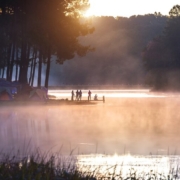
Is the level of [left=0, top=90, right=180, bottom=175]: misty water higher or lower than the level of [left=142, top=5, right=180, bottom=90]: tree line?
lower

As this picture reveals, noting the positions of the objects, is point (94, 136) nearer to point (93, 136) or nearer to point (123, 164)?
point (93, 136)

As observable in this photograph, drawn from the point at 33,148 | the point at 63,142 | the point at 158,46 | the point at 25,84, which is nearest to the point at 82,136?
the point at 63,142

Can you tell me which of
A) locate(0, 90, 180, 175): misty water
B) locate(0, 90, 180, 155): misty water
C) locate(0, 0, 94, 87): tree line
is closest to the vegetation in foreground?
locate(0, 90, 180, 175): misty water

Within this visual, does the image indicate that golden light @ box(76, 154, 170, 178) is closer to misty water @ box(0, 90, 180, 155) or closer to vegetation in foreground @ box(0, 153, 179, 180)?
vegetation in foreground @ box(0, 153, 179, 180)

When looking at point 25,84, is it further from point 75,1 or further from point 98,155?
point 98,155

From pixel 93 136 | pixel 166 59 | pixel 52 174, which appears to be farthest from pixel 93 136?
pixel 166 59

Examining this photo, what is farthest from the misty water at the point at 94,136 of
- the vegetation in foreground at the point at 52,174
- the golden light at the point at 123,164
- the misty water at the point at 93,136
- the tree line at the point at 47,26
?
the tree line at the point at 47,26

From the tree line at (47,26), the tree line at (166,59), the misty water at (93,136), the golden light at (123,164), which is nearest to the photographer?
the golden light at (123,164)

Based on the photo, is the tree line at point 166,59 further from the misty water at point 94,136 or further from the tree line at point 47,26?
the misty water at point 94,136

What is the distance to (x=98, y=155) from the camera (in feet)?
58.2

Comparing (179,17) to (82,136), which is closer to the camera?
(82,136)

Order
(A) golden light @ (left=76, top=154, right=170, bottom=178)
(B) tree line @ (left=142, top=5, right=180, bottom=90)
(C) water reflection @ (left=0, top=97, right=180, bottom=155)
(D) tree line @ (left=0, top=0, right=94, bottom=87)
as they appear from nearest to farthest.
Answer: (A) golden light @ (left=76, top=154, right=170, bottom=178) < (C) water reflection @ (left=0, top=97, right=180, bottom=155) < (D) tree line @ (left=0, top=0, right=94, bottom=87) < (B) tree line @ (left=142, top=5, right=180, bottom=90)

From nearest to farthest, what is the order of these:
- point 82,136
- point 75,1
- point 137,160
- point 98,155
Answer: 1. point 137,160
2. point 98,155
3. point 82,136
4. point 75,1

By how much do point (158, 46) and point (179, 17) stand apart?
10045 mm
